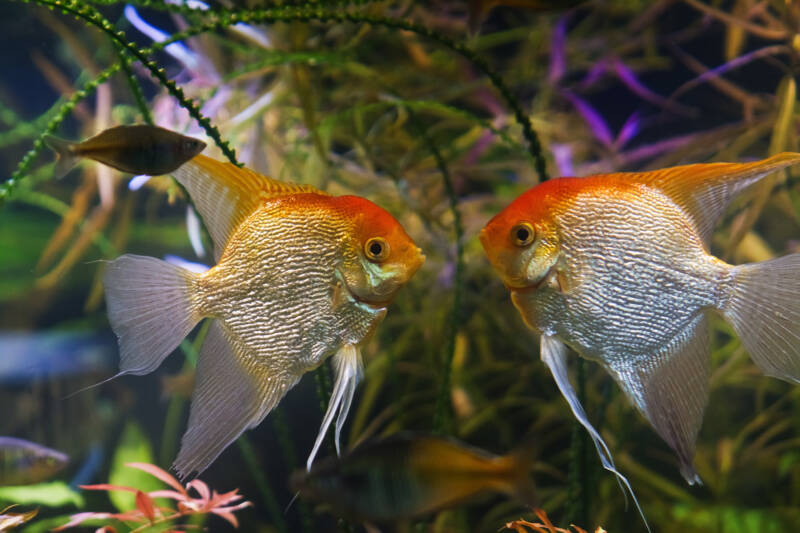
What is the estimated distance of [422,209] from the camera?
5.69 ft

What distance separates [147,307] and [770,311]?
37.7 inches

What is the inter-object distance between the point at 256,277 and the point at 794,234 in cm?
266

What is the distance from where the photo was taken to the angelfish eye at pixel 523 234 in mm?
768

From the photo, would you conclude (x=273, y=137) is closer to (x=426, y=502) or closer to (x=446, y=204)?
(x=446, y=204)

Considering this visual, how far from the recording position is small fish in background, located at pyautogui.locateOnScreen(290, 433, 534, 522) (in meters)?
0.62

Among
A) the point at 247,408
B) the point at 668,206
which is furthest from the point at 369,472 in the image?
the point at 668,206

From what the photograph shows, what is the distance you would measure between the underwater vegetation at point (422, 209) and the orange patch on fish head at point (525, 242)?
1.06 meters

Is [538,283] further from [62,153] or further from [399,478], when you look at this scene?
[62,153]

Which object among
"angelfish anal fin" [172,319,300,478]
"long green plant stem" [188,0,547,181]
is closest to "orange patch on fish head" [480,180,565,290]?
"long green plant stem" [188,0,547,181]

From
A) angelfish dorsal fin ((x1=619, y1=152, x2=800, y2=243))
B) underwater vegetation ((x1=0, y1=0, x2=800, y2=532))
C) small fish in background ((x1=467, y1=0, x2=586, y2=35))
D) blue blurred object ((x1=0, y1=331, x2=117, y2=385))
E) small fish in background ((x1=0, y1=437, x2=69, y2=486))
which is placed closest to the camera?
angelfish dorsal fin ((x1=619, y1=152, x2=800, y2=243))

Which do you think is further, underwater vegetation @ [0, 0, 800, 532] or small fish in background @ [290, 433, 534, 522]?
underwater vegetation @ [0, 0, 800, 532]

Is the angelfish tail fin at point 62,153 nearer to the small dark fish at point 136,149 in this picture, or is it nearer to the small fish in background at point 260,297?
the small dark fish at point 136,149

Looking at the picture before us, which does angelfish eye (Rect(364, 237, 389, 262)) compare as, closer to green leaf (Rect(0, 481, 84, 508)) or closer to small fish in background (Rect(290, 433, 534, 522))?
small fish in background (Rect(290, 433, 534, 522))

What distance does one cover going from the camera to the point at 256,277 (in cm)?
78
